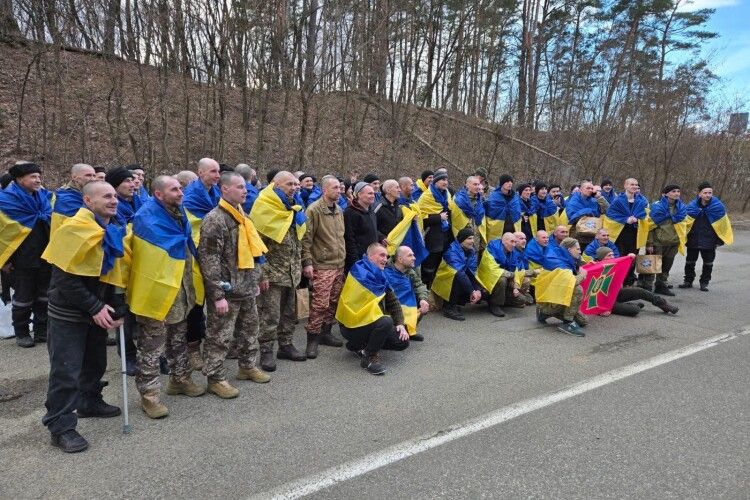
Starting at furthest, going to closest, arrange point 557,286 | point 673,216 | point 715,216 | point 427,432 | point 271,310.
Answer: point 715,216
point 673,216
point 557,286
point 271,310
point 427,432

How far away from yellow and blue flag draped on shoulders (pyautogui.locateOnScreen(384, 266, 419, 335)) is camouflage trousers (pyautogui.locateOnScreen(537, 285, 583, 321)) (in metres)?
2.03

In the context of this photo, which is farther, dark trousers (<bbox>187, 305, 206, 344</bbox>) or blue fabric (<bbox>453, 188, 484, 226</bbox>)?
blue fabric (<bbox>453, 188, 484, 226</bbox>)

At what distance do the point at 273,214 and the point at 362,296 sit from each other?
1286mm

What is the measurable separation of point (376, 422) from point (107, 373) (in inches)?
110

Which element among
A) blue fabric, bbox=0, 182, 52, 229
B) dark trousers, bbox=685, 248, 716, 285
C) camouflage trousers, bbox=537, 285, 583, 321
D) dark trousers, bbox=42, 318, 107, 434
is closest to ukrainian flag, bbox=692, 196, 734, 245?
dark trousers, bbox=685, 248, 716, 285

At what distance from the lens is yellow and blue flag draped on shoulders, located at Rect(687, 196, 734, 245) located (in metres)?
9.33

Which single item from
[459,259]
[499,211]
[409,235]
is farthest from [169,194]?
[499,211]

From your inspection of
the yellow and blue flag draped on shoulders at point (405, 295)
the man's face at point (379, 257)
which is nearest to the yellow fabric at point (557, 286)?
the yellow and blue flag draped on shoulders at point (405, 295)

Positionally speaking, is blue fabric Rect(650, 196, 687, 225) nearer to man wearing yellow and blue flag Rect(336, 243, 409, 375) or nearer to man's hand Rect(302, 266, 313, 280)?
man wearing yellow and blue flag Rect(336, 243, 409, 375)

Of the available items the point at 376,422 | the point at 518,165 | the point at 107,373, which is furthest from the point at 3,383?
the point at 518,165

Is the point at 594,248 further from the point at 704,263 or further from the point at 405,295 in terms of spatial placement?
the point at 405,295

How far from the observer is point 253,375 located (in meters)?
4.74

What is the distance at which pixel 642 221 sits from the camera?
9070 mm

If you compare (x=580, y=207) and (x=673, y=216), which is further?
(x=580, y=207)
